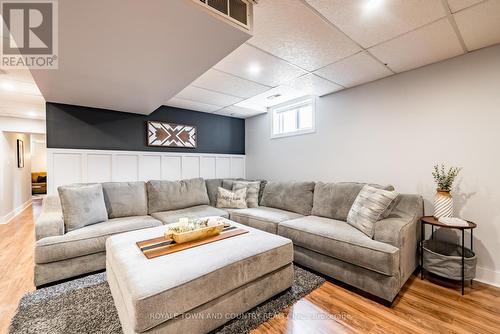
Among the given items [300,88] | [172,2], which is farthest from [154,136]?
[172,2]

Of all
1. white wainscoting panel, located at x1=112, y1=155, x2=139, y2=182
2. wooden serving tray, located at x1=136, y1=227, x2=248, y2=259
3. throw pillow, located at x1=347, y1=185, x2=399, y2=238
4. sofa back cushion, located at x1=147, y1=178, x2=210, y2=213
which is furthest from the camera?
white wainscoting panel, located at x1=112, y1=155, x2=139, y2=182

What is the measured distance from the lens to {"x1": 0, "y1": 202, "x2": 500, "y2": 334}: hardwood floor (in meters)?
1.54

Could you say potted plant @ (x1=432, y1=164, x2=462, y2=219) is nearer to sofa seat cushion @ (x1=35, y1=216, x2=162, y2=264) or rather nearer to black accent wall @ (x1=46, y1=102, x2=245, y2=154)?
sofa seat cushion @ (x1=35, y1=216, x2=162, y2=264)

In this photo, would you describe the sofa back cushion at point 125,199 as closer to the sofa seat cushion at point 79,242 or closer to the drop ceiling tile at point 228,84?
the sofa seat cushion at point 79,242

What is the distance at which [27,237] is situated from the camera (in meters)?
3.55

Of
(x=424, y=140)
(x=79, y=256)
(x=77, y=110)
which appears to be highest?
(x=77, y=110)

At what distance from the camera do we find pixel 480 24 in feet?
5.62

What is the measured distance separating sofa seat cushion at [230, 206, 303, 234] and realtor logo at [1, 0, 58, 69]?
8.60ft

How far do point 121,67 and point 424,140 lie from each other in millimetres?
3285

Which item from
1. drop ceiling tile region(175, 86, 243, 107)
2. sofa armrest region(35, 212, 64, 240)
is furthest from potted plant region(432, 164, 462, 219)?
sofa armrest region(35, 212, 64, 240)

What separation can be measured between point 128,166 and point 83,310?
220 centimetres

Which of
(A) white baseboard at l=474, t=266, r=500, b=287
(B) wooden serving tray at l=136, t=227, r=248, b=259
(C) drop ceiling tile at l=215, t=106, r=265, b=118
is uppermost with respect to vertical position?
(C) drop ceiling tile at l=215, t=106, r=265, b=118

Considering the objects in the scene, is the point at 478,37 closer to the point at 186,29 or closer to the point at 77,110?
the point at 186,29

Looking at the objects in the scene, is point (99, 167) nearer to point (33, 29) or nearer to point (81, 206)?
point (81, 206)
